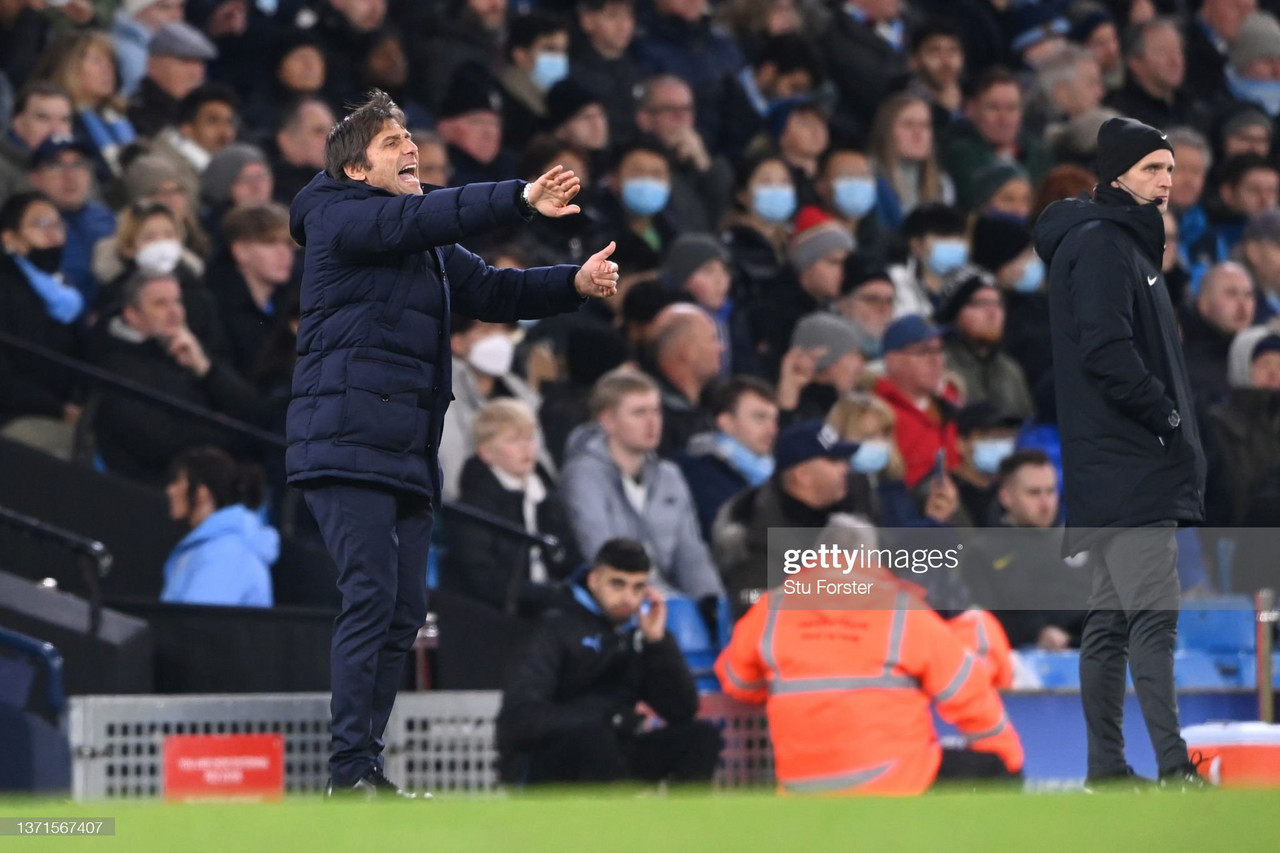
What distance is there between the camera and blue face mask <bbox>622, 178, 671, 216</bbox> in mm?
13727

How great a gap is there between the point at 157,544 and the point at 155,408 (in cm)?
63

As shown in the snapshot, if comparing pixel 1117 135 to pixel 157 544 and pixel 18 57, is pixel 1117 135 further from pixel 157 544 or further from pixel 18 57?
pixel 18 57

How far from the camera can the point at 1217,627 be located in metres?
9.88

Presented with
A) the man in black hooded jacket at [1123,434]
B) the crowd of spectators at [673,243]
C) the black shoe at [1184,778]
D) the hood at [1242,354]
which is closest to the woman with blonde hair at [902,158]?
the crowd of spectators at [673,243]

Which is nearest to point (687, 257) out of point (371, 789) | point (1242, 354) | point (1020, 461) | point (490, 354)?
point (490, 354)

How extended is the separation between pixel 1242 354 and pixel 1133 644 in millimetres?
6642

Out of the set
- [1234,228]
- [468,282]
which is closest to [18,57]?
[468,282]

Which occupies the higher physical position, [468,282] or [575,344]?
[575,344]

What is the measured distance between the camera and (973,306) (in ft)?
44.3

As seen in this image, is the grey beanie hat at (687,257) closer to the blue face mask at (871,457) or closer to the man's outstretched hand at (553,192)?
the blue face mask at (871,457)

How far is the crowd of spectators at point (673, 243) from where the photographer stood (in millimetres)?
11117

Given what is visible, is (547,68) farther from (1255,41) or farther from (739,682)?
(739,682)

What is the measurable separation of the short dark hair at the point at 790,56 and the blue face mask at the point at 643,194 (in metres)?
2.19

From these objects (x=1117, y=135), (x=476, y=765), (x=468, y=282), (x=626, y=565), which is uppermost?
(x=1117, y=135)
